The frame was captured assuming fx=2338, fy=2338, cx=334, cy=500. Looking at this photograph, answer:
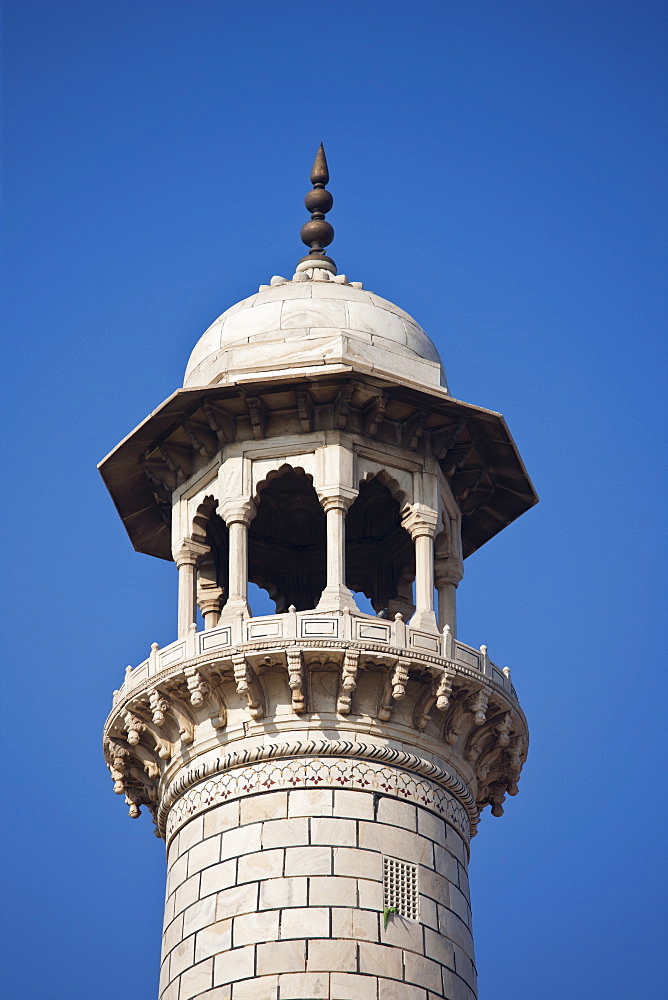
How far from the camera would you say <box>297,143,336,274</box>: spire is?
4368cm

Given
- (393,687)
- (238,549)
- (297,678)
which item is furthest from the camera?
(238,549)

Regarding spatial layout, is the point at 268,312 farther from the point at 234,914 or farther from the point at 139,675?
the point at 234,914

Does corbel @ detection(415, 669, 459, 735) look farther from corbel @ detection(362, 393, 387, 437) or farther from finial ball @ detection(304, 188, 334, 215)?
finial ball @ detection(304, 188, 334, 215)

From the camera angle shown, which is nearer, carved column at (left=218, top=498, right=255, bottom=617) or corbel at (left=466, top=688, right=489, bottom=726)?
corbel at (left=466, top=688, right=489, bottom=726)

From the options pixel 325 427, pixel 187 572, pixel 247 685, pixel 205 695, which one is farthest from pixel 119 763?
pixel 325 427

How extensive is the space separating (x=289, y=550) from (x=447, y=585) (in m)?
4.55

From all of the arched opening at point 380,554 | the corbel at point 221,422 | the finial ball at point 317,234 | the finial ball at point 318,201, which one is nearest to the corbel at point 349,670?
the corbel at point 221,422

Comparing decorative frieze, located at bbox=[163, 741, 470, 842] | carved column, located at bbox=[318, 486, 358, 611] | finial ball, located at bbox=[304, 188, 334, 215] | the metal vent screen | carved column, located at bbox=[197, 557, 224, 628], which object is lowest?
the metal vent screen

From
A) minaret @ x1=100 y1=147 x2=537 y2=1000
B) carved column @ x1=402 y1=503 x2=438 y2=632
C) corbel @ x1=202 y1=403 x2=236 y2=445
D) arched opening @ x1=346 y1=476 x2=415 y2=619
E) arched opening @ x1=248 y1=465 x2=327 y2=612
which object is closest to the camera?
minaret @ x1=100 y1=147 x2=537 y2=1000

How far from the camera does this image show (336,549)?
3800 centimetres

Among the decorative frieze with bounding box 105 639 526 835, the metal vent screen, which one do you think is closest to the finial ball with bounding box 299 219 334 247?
the decorative frieze with bounding box 105 639 526 835

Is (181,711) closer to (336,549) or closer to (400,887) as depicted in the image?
(336,549)

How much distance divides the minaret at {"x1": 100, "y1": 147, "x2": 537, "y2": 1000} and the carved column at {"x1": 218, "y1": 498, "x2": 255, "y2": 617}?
0.04m

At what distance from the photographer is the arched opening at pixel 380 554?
4294 centimetres
